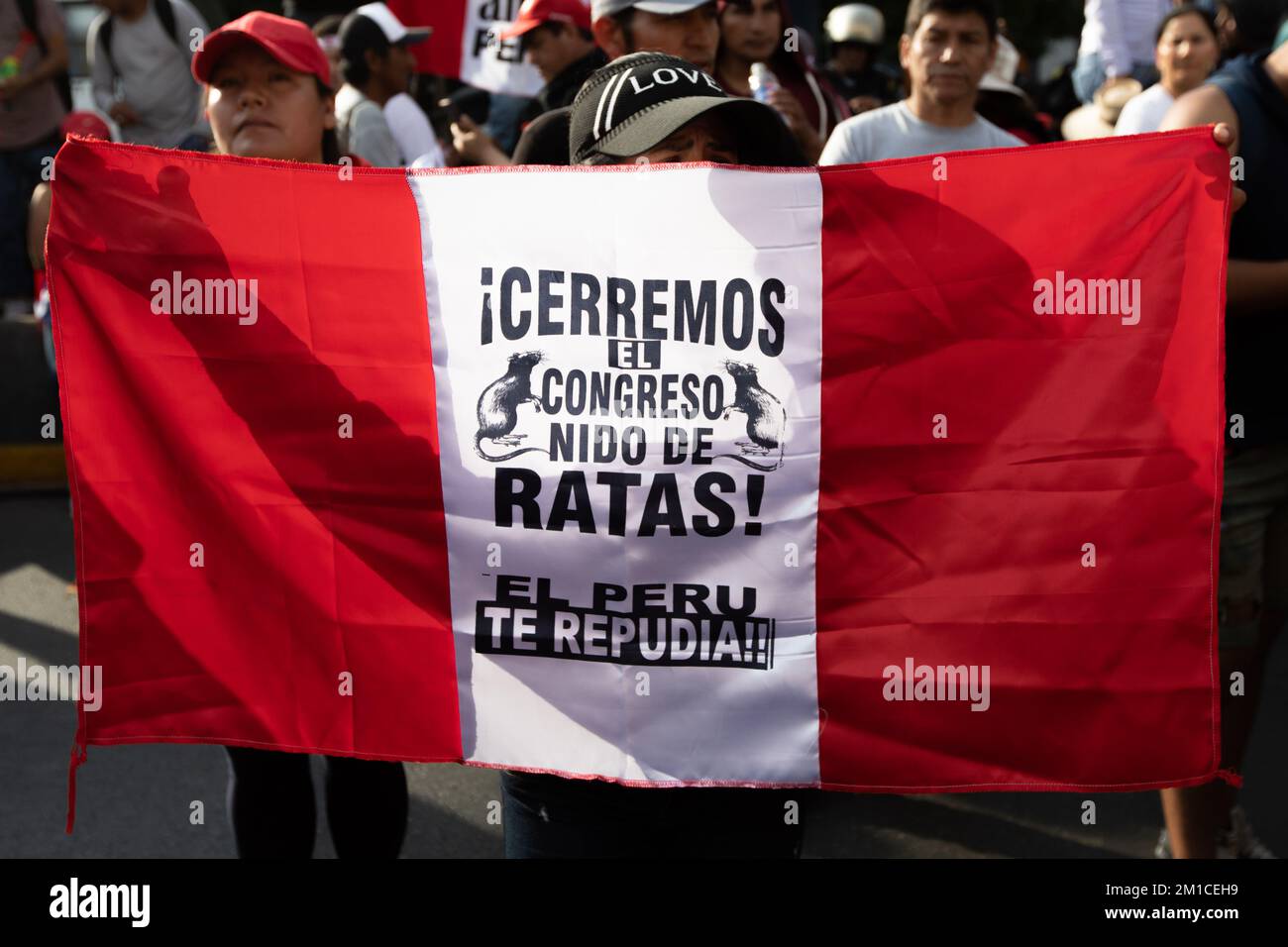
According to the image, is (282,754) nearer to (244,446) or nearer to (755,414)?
(244,446)

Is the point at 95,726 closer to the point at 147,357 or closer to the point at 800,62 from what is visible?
the point at 147,357

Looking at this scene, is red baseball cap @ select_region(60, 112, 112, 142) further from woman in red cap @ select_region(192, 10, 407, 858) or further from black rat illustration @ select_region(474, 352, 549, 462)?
black rat illustration @ select_region(474, 352, 549, 462)

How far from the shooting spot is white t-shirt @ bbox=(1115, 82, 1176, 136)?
534cm

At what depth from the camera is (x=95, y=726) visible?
2.88m

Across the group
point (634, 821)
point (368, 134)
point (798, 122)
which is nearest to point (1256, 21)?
point (798, 122)

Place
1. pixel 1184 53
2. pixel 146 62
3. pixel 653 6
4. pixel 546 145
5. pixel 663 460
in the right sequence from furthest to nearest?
pixel 146 62
pixel 1184 53
pixel 653 6
pixel 546 145
pixel 663 460

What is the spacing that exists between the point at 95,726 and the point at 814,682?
1.35 m

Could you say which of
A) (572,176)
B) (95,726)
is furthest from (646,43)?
(95,726)

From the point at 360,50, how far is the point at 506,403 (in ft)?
14.4

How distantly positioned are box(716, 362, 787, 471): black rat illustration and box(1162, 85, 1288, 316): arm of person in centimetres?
125

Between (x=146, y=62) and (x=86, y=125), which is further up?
(x=146, y=62)

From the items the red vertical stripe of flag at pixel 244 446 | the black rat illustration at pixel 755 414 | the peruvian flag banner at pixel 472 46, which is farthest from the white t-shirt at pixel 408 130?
the black rat illustration at pixel 755 414

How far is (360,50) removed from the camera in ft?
21.9

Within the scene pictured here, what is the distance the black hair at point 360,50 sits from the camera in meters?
6.66
